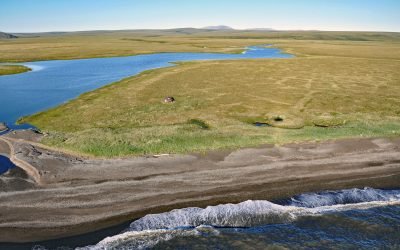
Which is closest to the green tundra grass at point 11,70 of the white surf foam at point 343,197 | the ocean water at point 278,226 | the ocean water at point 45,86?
the ocean water at point 45,86

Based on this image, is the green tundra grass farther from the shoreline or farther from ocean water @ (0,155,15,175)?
ocean water @ (0,155,15,175)

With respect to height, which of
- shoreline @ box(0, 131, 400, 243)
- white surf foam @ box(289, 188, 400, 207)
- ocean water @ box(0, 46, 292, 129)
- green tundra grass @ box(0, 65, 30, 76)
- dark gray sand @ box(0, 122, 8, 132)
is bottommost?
white surf foam @ box(289, 188, 400, 207)

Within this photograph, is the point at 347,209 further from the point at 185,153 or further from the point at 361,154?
the point at 185,153

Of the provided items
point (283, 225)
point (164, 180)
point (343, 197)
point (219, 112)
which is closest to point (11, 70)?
point (219, 112)

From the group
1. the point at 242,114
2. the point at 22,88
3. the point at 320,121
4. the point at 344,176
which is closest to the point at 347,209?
the point at 344,176

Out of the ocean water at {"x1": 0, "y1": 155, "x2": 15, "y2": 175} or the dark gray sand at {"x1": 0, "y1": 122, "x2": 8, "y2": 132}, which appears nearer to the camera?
the ocean water at {"x1": 0, "y1": 155, "x2": 15, "y2": 175}

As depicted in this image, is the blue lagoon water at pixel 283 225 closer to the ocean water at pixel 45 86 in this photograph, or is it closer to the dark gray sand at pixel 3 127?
the dark gray sand at pixel 3 127

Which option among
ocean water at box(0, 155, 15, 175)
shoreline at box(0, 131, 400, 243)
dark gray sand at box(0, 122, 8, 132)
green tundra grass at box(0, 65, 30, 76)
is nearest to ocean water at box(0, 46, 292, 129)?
dark gray sand at box(0, 122, 8, 132)
